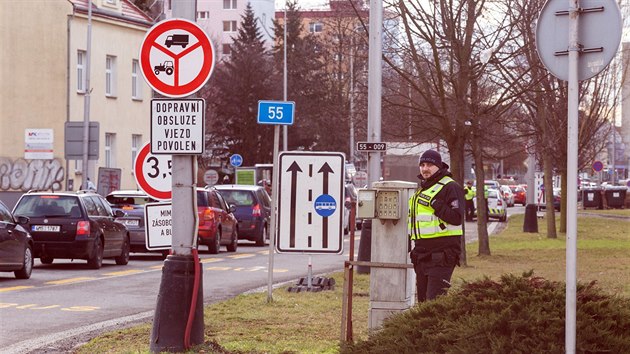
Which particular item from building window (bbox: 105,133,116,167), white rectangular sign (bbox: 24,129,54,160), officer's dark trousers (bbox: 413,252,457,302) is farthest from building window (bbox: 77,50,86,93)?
officer's dark trousers (bbox: 413,252,457,302)

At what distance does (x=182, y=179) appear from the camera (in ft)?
36.1

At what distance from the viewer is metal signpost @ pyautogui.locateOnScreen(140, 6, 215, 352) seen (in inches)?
425

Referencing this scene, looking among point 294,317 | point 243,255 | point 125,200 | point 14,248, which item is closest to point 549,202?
point 243,255

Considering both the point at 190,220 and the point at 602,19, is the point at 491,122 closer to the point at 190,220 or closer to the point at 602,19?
the point at 190,220

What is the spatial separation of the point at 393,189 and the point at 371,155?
35.6 ft

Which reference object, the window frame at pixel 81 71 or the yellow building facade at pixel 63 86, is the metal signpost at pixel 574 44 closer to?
the yellow building facade at pixel 63 86

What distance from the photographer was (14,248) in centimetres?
2141

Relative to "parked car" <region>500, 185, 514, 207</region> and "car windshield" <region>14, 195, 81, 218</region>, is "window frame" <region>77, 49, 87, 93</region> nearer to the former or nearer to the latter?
"car windshield" <region>14, 195, 81, 218</region>

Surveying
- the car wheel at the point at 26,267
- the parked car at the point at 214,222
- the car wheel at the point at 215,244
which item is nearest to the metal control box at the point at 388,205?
the car wheel at the point at 26,267

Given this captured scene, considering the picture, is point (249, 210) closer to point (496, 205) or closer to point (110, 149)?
point (110, 149)

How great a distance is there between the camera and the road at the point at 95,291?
14.1 metres

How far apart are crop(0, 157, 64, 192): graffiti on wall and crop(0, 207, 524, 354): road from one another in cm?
2055

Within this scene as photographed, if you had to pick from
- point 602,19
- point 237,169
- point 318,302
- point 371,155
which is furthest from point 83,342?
point 237,169

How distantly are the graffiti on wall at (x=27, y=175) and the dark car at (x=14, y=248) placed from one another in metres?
29.3
